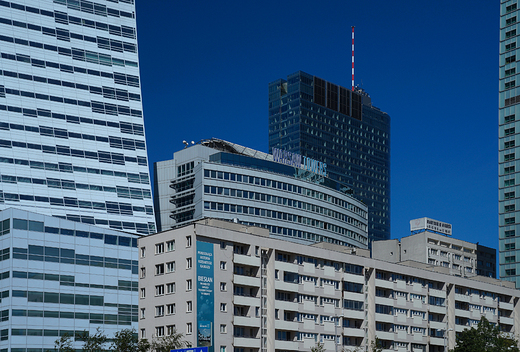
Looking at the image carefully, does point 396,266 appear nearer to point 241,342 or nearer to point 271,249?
point 271,249

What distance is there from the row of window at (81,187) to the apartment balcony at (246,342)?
67.2m

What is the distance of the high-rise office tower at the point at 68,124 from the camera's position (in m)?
173

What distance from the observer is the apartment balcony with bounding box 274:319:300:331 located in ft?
415

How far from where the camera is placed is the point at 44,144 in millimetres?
A: 178625

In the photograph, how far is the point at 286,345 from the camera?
127125mm

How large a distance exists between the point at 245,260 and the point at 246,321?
950 cm

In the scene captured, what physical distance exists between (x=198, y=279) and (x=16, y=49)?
96.3 meters

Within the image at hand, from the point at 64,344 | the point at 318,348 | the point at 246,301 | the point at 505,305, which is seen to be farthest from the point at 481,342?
the point at 64,344

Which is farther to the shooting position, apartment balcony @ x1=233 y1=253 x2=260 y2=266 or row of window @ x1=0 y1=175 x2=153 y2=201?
row of window @ x1=0 y1=175 x2=153 y2=201

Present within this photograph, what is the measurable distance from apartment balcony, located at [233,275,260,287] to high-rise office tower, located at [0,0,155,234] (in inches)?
2337

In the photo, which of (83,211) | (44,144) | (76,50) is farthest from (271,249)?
(76,50)

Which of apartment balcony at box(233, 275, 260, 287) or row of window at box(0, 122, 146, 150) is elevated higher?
row of window at box(0, 122, 146, 150)

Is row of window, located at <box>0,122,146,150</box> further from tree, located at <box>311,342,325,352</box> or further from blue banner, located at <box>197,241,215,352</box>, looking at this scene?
tree, located at <box>311,342,325,352</box>

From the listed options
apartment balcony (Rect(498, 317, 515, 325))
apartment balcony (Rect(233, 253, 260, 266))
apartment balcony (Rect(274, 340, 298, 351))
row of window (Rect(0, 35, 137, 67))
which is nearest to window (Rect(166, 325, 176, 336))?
apartment balcony (Rect(233, 253, 260, 266))
